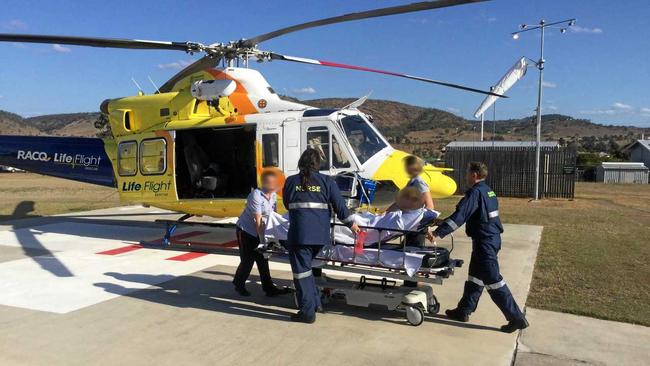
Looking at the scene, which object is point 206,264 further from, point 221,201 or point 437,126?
point 437,126

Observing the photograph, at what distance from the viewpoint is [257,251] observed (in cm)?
614

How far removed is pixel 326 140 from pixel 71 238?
609cm

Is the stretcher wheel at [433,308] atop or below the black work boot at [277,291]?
atop

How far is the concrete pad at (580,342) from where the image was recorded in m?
4.45

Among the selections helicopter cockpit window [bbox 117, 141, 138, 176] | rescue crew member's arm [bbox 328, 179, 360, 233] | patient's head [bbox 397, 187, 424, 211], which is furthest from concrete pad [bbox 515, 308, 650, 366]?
helicopter cockpit window [bbox 117, 141, 138, 176]

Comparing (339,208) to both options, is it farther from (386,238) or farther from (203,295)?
(203,295)

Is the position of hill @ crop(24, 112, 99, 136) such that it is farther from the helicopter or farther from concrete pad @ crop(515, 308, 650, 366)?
concrete pad @ crop(515, 308, 650, 366)

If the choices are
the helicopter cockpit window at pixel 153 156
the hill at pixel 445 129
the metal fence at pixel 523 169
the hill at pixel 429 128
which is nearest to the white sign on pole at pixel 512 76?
the metal fence at pixel 523 169

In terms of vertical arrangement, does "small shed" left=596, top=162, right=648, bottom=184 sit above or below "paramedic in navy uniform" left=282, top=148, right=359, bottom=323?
below

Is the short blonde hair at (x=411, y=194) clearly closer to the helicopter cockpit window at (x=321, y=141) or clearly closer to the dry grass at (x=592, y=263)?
the dry grass at (x=592, y=263)

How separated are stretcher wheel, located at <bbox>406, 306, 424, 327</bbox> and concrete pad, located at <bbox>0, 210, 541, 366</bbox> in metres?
0.07

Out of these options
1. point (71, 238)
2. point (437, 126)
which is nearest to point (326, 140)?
point (71, 238)

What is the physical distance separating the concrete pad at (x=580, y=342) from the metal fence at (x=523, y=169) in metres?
19.5

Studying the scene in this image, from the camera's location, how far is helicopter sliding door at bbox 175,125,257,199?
982 cm
